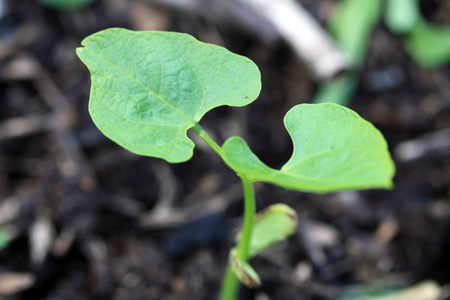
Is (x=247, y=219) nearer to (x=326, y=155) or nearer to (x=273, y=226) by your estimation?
(x=273, y=226)

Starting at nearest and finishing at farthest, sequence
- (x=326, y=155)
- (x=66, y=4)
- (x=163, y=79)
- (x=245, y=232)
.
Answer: (x=326, y=155), (x=163, y=79), (x=245, y=232), (x=66, y=4)

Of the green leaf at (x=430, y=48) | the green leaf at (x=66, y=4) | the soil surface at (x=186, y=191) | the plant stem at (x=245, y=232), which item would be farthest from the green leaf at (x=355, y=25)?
the plant stem at (x=245, y=232)

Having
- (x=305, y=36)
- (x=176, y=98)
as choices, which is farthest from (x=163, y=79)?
(x=305, y=36)

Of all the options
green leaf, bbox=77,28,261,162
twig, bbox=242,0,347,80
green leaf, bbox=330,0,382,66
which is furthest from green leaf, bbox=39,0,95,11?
green leaf, bbox=77,28,261,162

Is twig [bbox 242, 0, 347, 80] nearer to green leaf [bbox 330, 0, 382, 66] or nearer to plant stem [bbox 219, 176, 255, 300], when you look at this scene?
green leaf [bbox 330, 0, 382, 66]

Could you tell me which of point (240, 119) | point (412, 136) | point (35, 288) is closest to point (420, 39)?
point (412, 136)

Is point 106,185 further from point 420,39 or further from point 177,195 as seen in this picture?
point 420,39
